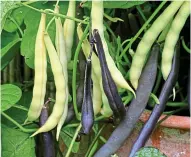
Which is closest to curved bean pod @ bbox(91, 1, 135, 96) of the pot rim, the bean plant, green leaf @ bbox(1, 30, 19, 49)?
the bean plant

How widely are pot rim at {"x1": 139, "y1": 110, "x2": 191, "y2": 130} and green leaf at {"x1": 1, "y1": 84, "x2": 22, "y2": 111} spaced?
0.67 ft

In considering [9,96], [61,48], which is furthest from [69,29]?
[9,96]

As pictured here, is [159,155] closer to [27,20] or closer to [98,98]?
[98,98]

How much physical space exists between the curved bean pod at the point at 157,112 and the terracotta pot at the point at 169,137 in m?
0.02

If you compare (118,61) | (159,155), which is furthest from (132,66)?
(159,155)

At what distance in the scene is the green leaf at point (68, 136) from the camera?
81cm

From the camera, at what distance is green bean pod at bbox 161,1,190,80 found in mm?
755

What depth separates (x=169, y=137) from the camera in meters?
0.80

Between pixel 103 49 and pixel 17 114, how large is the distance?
0.27 m

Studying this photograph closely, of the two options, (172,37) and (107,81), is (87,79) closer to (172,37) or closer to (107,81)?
(107,81)

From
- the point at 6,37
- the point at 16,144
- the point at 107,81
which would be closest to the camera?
the point at 107,81

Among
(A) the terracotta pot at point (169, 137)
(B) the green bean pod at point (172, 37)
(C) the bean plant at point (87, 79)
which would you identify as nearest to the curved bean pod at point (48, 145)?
(C) the bean plant at point (87, 79)

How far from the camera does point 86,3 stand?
0.80 meters

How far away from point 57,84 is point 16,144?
14 cm
